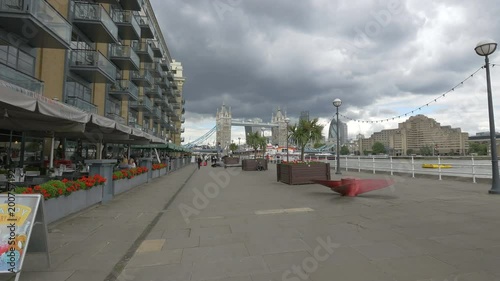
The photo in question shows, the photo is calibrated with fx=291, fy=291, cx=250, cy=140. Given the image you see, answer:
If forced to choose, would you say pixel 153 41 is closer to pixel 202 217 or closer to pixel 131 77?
pixel 131 77

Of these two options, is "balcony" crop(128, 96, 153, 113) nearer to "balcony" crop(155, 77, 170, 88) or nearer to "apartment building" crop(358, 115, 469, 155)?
"balcony" crop(155, 77, 170, 88)

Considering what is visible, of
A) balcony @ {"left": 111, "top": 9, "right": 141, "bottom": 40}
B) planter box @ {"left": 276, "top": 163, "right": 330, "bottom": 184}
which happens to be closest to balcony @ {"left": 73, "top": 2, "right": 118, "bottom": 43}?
balcony @ {"left": 111, "top": 9, "right": 141, "bottom": 40}

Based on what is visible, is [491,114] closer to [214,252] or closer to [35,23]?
[214,252]

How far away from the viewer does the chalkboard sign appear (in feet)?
10.7

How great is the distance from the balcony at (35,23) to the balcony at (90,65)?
4.06m

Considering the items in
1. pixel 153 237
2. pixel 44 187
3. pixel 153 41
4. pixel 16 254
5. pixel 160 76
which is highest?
pixel 153 41

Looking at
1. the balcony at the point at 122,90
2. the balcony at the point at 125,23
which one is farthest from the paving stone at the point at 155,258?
the balcony at the point at 125,23

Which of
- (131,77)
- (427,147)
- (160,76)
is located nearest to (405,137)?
(427,147)

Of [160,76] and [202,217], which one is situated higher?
[160,76]

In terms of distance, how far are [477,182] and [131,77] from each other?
35050mm

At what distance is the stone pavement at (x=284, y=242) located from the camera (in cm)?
365

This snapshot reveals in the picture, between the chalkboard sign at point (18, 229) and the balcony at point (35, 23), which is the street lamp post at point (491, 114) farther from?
the balcony at point (35, 23)

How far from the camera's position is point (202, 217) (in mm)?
7098

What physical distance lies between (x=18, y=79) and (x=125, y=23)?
16247 mm
